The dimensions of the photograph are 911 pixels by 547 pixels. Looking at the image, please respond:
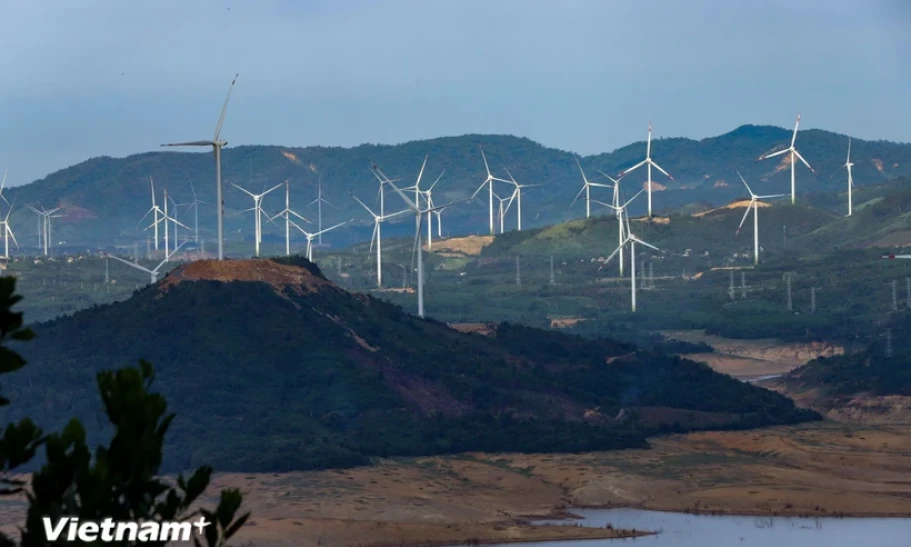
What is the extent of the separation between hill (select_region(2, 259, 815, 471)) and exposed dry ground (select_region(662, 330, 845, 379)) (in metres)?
28.0

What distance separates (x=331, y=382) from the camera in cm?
10656

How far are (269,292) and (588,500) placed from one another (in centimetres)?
3676

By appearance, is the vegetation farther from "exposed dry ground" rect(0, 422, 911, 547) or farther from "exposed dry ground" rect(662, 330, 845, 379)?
"exposed dry ground" rect(0, 422, 911, 547)

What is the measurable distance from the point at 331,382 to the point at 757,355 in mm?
67248

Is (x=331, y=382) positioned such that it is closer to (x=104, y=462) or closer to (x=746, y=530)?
(x=746, y=530)

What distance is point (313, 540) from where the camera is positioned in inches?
2744

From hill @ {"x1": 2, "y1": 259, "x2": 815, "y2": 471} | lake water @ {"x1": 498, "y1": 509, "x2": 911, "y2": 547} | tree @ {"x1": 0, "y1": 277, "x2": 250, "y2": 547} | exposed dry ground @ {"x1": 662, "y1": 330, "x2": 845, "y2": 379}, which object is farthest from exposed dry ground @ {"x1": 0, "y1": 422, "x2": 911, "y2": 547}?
tree @ {"x1": 0, "y1": 277, "x2": 250, "y2": 547}

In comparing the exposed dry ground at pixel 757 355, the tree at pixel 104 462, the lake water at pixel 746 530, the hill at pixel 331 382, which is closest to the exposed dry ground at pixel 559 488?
the lake water at pixel 746 530

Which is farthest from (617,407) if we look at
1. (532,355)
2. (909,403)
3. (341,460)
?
(341,460)

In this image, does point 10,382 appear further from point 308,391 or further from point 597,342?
point 597,342

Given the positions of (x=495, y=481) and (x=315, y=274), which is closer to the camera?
(x=495, y=481)

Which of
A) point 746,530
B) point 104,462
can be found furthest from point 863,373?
point 104,462

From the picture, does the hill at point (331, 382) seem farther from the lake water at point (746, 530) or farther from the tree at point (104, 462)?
the tree at point (104, 462)

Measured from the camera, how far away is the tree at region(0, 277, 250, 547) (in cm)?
1897
